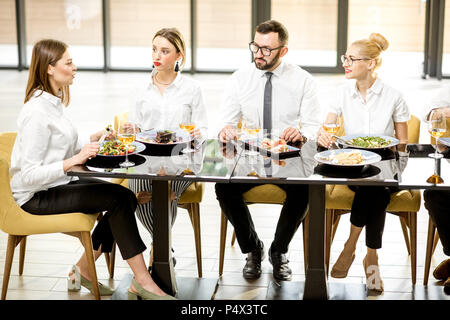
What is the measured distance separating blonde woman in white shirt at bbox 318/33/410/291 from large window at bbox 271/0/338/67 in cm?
814

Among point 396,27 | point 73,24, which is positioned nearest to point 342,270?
point 396,27

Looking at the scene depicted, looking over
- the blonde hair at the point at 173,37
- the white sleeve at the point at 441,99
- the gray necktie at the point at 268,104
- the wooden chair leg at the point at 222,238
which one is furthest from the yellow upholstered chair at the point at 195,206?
the white sleeve at the point at 441,99

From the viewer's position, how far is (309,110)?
417 cm

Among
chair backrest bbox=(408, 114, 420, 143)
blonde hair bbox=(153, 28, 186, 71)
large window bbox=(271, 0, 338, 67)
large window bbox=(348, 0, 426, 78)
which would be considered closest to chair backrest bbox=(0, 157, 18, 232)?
blonde hair bbox=(153, 28, 186, 71)

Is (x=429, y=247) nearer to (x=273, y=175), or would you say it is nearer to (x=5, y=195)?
(x=273, y=175)

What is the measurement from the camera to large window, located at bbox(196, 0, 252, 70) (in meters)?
12.2

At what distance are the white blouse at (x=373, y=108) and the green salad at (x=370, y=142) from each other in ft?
1.25

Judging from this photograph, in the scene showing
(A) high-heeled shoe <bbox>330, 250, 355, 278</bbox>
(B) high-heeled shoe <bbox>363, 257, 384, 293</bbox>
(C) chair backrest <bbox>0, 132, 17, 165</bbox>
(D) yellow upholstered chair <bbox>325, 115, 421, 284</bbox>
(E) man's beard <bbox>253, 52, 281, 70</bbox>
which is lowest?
(B) high-heeled shoe <bbox>363, 257, 384, 293</bbox>

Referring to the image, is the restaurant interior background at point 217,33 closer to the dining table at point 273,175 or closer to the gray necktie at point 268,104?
the gray necktie at point 268,104

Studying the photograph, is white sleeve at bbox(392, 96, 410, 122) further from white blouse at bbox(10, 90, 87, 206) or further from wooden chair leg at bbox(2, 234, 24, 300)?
wooden chair leg at bbox(2, 234, 24, 300)

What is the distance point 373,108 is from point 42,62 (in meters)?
1.79

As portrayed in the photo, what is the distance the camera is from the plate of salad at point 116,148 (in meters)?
3.35
